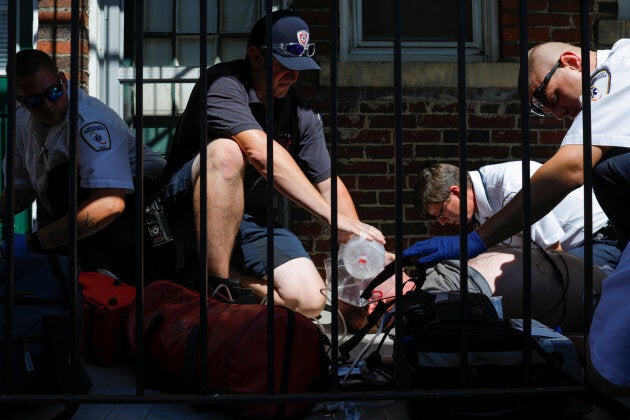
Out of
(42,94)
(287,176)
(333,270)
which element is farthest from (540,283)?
(42,94)

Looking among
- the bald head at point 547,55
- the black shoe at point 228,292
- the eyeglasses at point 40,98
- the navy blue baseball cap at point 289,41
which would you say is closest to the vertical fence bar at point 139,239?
the black shoe at point 228,292

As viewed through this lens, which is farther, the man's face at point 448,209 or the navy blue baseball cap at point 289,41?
the man's face at point 448,209

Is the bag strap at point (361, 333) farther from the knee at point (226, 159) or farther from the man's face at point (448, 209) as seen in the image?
the man's face at point (448, 209)

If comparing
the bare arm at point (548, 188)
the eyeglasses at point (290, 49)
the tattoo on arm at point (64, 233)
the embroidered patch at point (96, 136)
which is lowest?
the tattoo on arm at point (64, 233)

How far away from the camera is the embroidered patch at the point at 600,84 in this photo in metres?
2.70

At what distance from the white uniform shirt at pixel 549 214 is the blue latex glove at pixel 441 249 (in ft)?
3.42

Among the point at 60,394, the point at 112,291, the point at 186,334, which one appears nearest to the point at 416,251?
the point at 186,334

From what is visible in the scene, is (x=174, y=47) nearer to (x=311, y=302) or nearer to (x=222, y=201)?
(x=222, y=201)

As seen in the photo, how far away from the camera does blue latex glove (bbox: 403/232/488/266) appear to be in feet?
9.43

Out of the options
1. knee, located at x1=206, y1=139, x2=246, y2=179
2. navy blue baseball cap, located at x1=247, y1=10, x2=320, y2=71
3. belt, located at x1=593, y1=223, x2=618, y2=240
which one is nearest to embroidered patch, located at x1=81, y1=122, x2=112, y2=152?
knee, located at x1=206, y1=139, x2=246, y2=179

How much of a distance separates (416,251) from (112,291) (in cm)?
121

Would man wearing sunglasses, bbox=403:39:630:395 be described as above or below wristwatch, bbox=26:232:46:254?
above

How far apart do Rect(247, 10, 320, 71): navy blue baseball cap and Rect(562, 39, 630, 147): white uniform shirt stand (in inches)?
51.0

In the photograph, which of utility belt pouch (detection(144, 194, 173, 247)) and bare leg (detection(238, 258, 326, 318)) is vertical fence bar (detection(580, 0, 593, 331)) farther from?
utility belt pouch (detection(144, 194, 173, 247))
